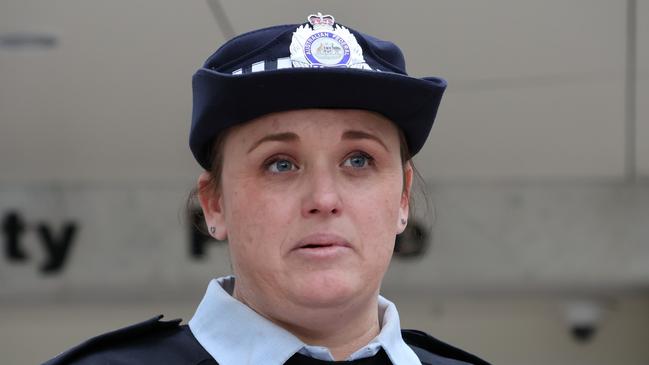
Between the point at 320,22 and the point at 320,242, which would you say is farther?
the point at 320,22

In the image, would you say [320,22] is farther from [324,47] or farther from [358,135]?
[358,135]

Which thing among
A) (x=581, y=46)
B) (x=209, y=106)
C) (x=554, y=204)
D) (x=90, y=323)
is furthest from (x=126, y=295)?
(x=209, y=106)

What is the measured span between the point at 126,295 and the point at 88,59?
134cm

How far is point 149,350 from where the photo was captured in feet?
5.19

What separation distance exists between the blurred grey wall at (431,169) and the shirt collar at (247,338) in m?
1.87

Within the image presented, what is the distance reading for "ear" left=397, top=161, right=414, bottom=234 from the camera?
5.49 feet

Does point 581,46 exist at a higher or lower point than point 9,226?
higher

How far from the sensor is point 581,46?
3.69 metres

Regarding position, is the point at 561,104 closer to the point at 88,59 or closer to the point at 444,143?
the point at 444,143

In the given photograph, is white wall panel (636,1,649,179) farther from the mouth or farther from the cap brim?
the mouth

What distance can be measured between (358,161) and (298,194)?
0.10m

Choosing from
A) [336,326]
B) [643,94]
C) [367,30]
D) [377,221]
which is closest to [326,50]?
[377,221]

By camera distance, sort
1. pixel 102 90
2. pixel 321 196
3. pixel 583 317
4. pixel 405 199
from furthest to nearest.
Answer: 1. pixel 583 317
2. pixel 102 90
3. pixel 405 199
4. pixel 321 196

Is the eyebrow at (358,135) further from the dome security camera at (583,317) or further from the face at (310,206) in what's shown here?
the dome security camera at (583,317)
